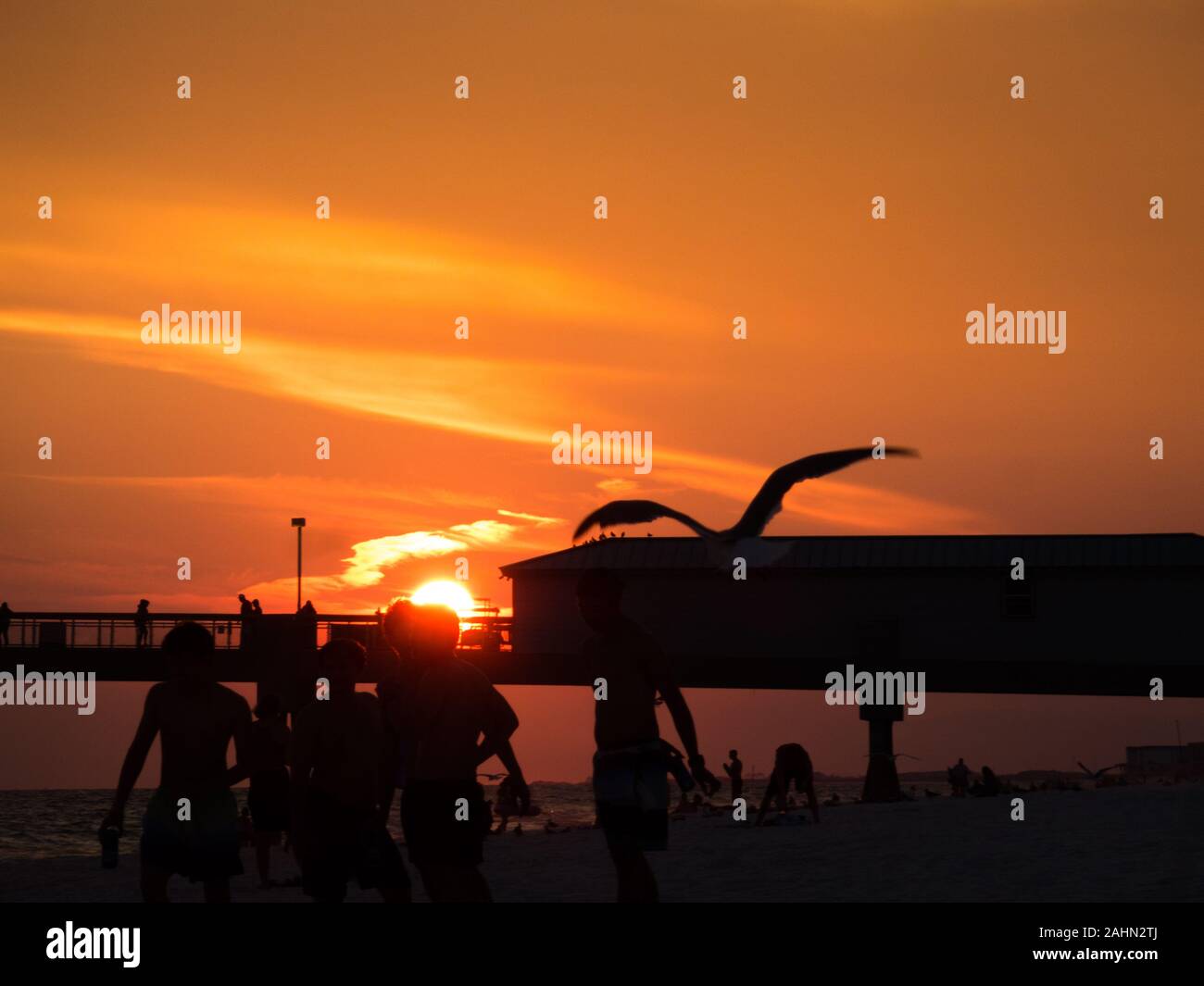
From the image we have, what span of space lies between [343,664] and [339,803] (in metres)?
0.74

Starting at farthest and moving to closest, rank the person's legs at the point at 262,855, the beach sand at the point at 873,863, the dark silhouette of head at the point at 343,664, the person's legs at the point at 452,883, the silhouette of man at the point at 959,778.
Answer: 1. the silhouette of man at the point at 959,778
2. the person's legs at the point at 262,855
3. the beach sand at the point at 873,863
4. the dark silhouette of head at the point at 343,664
5. the person's legs at the point at 452,883

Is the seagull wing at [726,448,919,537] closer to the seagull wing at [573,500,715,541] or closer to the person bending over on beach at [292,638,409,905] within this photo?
the seagull wing at [573,500,715,541]

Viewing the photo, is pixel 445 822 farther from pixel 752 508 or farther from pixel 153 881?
pixel 752 508

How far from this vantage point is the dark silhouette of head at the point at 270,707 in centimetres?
1570

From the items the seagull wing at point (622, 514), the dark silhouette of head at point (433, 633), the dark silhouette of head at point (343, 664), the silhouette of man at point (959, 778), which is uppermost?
the seagull wing at point (622, 514)

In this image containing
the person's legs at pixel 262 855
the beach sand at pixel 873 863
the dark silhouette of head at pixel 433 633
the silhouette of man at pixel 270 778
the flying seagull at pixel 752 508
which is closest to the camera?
the dark silhouette of head at pixel 433 633

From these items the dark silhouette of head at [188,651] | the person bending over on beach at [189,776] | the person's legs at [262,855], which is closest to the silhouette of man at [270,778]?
the person bending over on beach at [189,776]

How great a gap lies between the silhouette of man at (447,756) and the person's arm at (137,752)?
1375mm

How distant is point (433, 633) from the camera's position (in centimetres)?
861

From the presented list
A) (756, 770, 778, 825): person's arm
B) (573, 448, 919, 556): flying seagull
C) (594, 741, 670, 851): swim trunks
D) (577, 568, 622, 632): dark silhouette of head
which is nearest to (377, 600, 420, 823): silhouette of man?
(577, 568, 622, 632): dark silhouette of head

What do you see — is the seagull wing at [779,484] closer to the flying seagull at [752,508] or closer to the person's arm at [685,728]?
the flying seagull at [752,508]

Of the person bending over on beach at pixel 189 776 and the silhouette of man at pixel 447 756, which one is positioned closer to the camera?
the silhouette of man at pixel 447 756

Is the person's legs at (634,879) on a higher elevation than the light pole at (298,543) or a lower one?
lower
